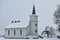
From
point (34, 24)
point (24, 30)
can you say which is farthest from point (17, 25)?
point (34, 24)

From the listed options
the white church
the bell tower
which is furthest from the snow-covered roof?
the bell tower

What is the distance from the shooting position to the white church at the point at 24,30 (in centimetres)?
238

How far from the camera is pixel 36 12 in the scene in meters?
2.41

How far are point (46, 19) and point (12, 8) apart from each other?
0.58 metres

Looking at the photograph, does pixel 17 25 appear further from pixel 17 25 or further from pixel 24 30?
pixel 24 30

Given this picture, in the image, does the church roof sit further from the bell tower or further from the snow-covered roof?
the bell tower

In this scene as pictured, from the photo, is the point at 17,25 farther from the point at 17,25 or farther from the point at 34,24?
the point at 34,24

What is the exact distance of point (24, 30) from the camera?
239 cm

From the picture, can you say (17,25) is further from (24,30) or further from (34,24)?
(34,24)

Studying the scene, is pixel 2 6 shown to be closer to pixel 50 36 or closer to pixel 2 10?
pixel 2 10

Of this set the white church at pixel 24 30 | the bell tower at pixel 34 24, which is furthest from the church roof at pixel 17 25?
the bell tower at pixel 34 24

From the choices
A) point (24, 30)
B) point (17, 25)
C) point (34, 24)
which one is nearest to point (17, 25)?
point (17, 25)

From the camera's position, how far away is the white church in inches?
93.5

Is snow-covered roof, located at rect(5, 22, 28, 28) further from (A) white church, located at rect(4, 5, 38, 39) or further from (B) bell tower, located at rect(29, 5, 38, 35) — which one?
(B) bell tower, located at rect(29, 5, 38, 35)
